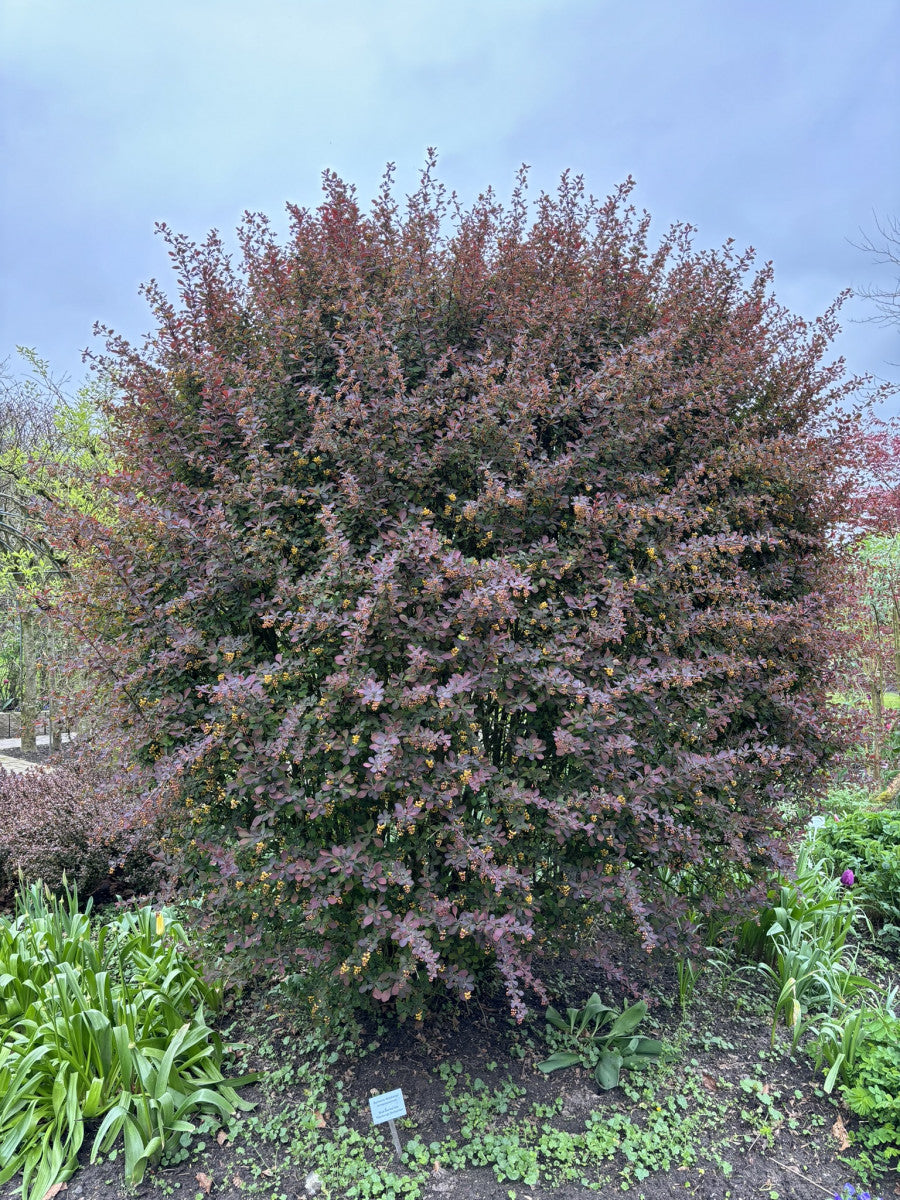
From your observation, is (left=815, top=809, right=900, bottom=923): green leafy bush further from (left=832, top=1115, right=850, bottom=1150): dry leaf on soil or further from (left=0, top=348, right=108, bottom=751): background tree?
(left=0, top=348, right=108, bottom=751): background tree

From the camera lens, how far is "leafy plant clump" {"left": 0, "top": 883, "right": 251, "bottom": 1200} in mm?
2529

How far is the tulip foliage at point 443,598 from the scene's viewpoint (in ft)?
7.98

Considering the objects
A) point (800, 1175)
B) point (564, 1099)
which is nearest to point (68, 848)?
point (564, 1099)

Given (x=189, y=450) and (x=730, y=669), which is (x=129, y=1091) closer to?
(x=189, y=450)

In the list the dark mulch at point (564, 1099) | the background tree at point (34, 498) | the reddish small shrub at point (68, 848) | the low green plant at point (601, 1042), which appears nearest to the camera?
the dark mulch at point (564, 1099)

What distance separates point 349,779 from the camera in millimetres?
2400

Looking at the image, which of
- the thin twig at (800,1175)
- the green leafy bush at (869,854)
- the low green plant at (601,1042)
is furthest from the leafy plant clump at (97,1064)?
the green leafy bush at (869,854)

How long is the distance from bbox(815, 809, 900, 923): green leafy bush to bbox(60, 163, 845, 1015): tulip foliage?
1395 mm

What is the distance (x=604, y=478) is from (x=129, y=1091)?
2.93m

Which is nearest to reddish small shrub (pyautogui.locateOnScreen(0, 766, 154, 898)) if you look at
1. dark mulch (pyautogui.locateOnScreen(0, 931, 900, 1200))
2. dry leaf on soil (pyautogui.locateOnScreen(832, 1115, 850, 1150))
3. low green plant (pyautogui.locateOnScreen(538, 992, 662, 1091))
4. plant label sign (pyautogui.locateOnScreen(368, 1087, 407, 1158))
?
dark mulch (pyautogui.locateOnScreen(0, 931, 900, 1200))

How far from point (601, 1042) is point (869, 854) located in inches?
95.2

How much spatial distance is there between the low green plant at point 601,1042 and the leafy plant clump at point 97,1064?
4.22 feet

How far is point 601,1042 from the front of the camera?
118 inches

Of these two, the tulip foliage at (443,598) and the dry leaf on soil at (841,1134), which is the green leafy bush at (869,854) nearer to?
the tulip foliage at (443,598)
